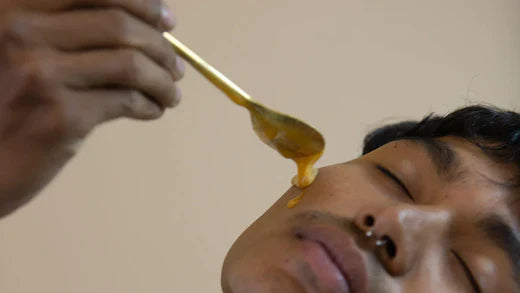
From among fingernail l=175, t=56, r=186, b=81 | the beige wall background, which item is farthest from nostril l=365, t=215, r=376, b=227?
the beige wall background

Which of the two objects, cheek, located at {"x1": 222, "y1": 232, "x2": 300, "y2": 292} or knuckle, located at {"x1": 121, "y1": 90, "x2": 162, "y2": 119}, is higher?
knuckle, located at {"x1": 121, "y1": 90, "x2": 162, "y2": 119}

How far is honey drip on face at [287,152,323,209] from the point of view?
62 centimetres

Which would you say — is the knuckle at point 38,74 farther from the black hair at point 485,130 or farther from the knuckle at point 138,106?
the black hair at point 485,130

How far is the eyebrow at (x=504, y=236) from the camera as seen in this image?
0.57 m

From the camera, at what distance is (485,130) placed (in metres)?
0.73

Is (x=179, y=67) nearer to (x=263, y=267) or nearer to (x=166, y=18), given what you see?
(x=166, y=18)

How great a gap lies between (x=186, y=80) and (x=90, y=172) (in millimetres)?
256

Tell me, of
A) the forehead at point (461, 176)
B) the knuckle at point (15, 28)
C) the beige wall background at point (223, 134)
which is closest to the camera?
the knuckle at point (15, 28)

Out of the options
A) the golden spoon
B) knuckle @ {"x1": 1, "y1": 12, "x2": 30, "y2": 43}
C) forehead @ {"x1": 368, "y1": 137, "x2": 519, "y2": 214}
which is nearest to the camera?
knuckle @ {"x1": 1, "y1": 12, "x2": 30, "y2": 43}

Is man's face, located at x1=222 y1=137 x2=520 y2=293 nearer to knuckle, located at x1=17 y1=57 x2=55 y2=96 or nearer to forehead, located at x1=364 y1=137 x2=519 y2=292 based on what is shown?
forehead, located at x1=364 y1=137 x2=519 y2=292

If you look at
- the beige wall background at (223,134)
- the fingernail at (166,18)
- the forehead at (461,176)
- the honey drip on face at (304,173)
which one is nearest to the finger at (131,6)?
the fingernail at (166,18)

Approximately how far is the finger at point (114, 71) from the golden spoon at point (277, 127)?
5cm

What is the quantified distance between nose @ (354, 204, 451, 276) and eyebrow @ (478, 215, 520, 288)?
0.05 metres

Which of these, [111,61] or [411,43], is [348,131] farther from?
[111,61]
